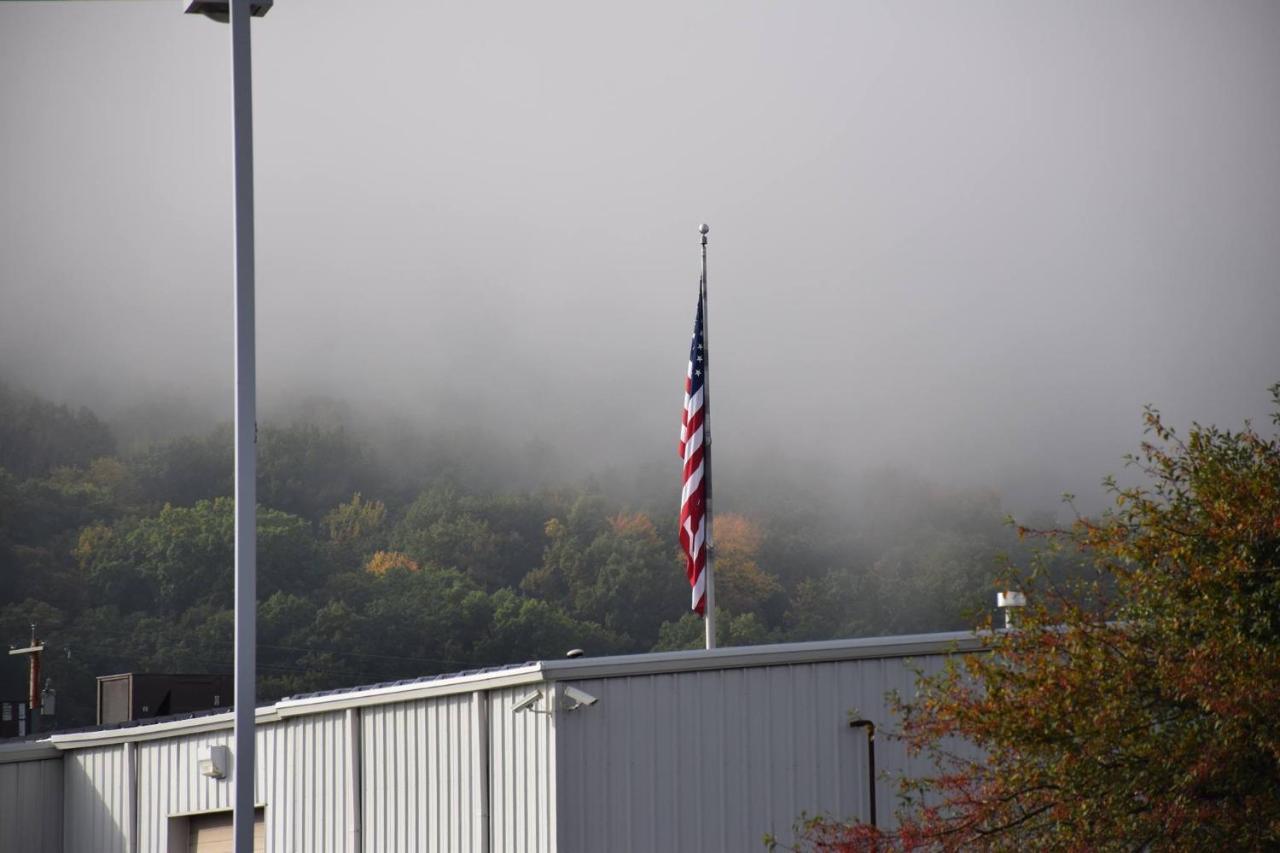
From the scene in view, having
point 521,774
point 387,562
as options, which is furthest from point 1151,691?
point 387,562

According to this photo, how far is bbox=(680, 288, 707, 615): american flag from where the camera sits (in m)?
22.7

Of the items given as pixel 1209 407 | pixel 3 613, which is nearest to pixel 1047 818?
pixel 3 613

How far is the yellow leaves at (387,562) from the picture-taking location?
126 m

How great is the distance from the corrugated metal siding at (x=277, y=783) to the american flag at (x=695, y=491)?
4.96 m

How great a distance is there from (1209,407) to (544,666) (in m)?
155

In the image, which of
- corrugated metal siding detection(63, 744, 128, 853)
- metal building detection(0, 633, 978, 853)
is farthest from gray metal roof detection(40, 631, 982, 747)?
corrugated metal siding detection(63, 744, 128, 853)

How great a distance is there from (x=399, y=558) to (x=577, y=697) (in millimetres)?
112441

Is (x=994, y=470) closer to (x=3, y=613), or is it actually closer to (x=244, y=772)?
(x=3, y=613)

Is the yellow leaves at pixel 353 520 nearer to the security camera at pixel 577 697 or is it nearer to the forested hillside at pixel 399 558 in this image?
the forested hillside at pixel 399 558

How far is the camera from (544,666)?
57.9 ft

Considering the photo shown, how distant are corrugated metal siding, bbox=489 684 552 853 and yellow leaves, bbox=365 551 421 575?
10647 centimetres

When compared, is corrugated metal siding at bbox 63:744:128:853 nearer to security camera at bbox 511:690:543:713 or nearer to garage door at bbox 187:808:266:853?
garage door at bbox 187:808:266:853

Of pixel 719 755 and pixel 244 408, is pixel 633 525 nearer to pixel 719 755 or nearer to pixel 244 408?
pixel 719 755

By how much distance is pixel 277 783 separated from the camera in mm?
21328
